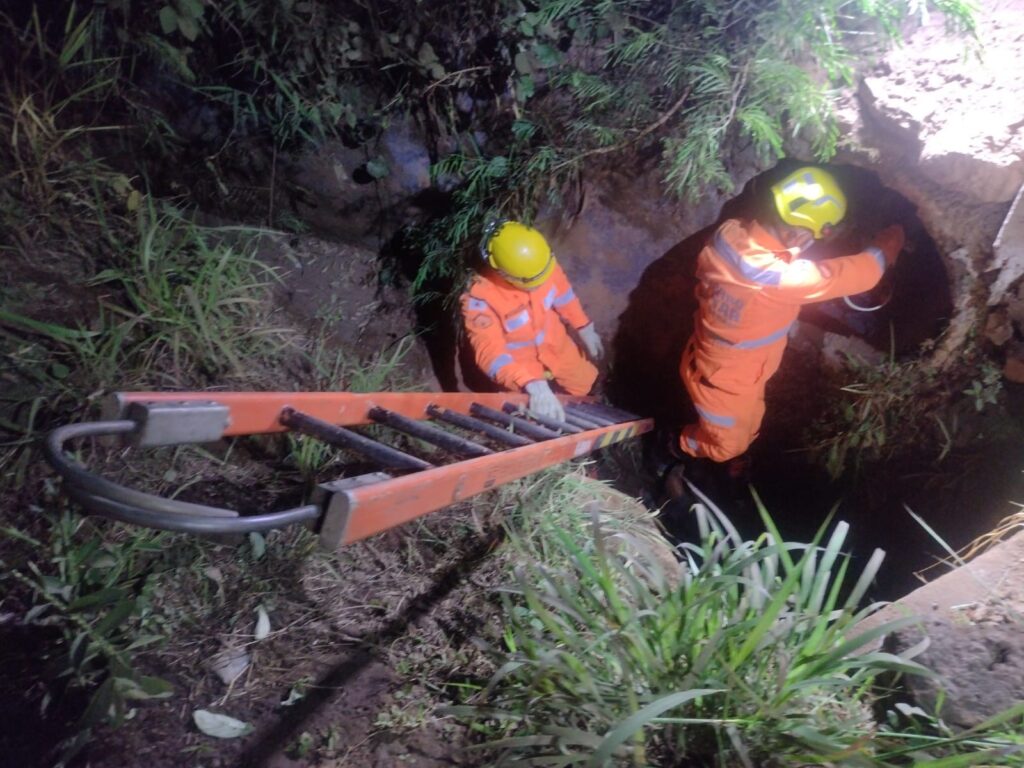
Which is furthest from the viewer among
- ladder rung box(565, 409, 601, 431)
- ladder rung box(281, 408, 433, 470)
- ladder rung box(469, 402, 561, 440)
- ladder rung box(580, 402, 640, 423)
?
ladder rung box(580, 402, 640, 423)

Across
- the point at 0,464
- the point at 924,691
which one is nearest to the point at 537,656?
the point at 924,691

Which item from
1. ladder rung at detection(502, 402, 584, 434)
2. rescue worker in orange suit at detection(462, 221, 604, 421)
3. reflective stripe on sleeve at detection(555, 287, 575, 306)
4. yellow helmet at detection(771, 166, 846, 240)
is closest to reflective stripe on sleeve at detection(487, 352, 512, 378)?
rescue worker in orange suit at detection(462, 221, 604, 421)

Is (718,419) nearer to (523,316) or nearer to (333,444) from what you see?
(523,316)

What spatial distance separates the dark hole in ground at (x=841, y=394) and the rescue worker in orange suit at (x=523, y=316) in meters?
0.59

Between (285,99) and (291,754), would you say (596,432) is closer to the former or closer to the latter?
(291,754)

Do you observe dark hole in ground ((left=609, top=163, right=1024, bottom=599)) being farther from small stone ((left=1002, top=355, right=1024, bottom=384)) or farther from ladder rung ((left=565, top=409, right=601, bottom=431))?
ladder rung ((left=565, top=409, right=601, bottom=431))

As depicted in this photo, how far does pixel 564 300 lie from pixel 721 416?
1084 mm

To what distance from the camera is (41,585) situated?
1685 millimetres

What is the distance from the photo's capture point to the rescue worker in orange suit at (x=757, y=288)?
2.62 metres

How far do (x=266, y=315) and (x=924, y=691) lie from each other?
8.97 feet

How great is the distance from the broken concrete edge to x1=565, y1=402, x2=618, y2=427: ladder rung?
1.42 meters

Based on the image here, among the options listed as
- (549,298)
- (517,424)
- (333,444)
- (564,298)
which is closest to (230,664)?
(333,444)

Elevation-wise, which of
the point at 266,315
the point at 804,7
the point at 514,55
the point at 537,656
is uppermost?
the point at 804,7

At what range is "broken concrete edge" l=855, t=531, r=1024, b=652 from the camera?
169cm
